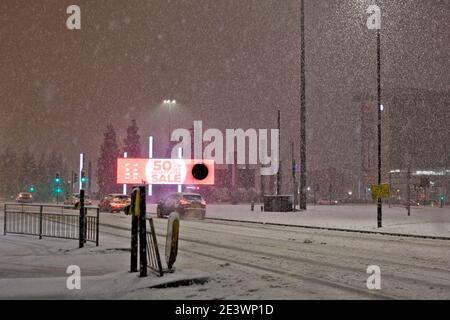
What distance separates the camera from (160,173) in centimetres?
6662

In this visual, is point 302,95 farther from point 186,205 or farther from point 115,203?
point 115,203

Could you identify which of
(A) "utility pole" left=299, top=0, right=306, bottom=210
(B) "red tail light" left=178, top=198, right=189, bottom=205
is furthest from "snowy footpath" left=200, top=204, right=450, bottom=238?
(A) "utility pole" left=299, top=0, right=306, bottom=210

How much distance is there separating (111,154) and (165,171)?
147ft

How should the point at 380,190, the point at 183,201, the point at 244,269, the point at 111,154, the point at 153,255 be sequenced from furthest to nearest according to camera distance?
1. the point at 111,154
2. the point at 183,201
3. the point at 380,190
4. the point at 244,269
5. the point at 153,255

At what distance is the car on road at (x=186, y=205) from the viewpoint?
33.5m

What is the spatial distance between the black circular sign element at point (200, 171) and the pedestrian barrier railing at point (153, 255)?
57345 millimetres

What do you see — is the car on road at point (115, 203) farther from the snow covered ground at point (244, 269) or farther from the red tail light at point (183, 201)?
the snow covered ground at point (244, 269)

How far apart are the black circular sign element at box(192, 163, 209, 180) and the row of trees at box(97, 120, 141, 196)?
3678cm

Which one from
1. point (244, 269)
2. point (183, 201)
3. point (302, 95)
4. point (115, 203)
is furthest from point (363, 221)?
point (115, 203)

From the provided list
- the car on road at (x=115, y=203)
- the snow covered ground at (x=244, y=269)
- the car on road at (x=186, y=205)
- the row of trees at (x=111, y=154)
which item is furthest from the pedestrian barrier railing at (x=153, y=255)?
the row of trees at (x=111, y=154)

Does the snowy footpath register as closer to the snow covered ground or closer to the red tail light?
the red tail light

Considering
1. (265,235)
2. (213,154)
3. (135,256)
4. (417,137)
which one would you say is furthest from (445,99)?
(135,256)

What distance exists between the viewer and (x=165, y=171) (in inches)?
2621

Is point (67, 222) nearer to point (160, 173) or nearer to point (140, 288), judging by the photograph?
point (140, 288)
